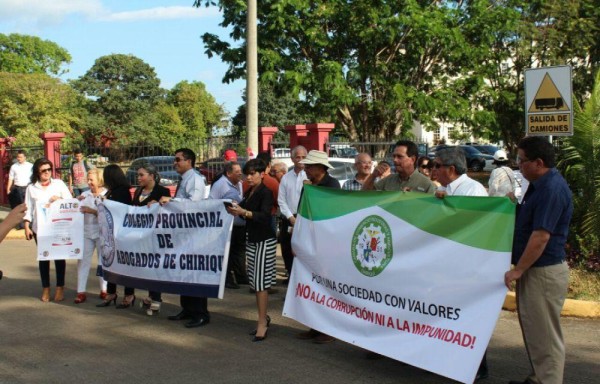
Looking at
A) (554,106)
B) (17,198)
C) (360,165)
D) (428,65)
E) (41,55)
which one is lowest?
(17,198)

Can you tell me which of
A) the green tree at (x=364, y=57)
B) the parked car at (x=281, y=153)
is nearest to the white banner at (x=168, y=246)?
the parked car at (x=281, y=153)

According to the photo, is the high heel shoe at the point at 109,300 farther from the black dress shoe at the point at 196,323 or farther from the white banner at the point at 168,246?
the black dress shoe at the point at 196,323

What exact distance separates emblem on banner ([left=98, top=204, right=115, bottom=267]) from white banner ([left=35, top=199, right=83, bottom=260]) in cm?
52

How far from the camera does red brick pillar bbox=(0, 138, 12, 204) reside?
21891mm

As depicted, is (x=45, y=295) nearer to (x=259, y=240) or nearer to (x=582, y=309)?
(x=259, y=240)

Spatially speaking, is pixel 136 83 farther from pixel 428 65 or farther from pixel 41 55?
pixel 428 65

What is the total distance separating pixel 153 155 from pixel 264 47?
479 centimetres

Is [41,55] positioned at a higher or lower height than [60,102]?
higher

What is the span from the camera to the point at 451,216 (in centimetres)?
509

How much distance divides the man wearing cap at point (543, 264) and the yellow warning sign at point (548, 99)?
12.4 feet

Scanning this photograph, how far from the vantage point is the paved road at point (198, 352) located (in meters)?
5.64

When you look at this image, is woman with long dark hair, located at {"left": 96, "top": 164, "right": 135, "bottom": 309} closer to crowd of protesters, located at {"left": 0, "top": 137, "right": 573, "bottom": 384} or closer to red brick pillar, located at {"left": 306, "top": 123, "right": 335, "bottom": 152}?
crowd of protesters, located at {"left": 0, "top": 137, "right": 573, "bottom": 384}

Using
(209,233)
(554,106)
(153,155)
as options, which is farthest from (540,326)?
(153,155)

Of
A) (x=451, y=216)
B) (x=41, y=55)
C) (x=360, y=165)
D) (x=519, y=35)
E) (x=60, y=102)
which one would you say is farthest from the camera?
(x=41, y=55)
